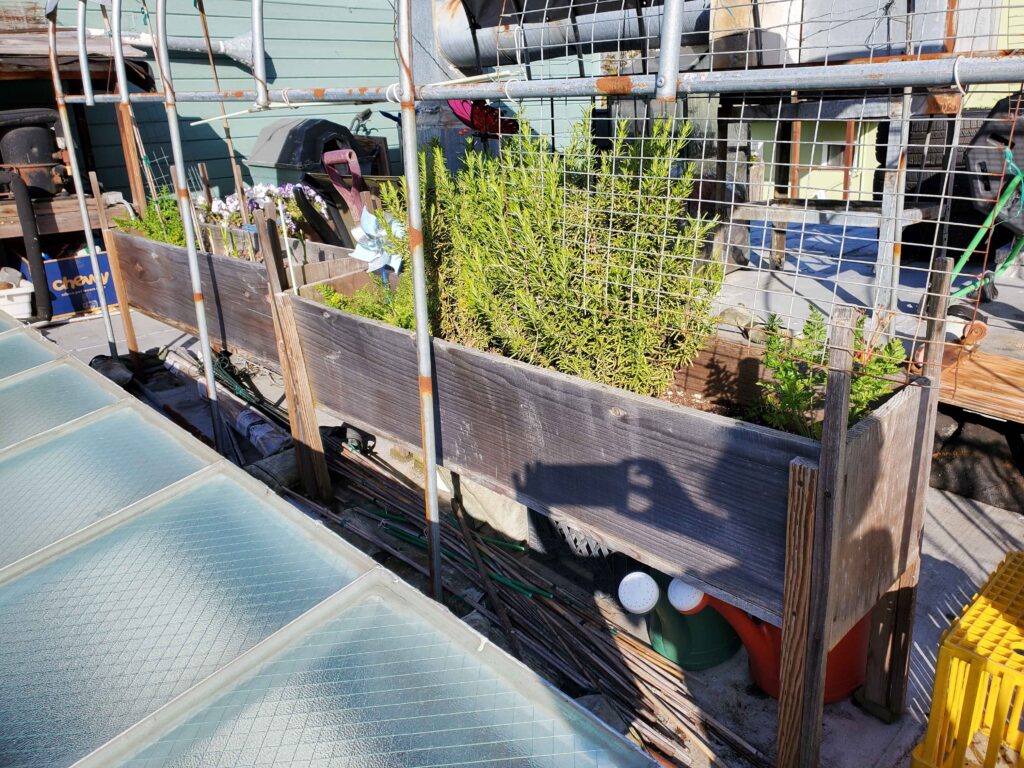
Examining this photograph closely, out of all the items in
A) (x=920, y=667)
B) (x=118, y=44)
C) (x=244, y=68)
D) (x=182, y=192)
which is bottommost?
(x=920, y=667)

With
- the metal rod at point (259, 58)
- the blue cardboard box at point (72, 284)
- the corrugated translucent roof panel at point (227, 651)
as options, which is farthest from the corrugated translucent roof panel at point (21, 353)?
the blue cardboard box at point (72, 284)

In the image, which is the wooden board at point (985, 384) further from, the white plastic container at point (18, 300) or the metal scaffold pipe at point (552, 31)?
the white plastic container at point (18, 300)

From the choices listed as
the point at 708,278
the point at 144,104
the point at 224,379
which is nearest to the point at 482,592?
the point at 708,278

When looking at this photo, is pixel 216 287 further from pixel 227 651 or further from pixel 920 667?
pixel 920 667

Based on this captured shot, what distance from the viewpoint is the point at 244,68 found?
11.3m

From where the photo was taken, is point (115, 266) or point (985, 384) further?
point (115, 266)

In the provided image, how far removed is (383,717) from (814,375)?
2.31 meters

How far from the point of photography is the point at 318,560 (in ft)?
6.49

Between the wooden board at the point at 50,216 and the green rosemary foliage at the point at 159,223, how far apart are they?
229cm

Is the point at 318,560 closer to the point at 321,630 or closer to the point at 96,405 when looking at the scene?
the point at 321,630

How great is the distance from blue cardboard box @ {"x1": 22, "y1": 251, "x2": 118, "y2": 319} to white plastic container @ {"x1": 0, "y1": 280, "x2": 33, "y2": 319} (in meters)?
0.25

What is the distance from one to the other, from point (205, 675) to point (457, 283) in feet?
8.57

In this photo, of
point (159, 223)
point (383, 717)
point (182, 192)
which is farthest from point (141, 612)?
point (159, 223)

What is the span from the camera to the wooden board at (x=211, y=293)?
504cm
